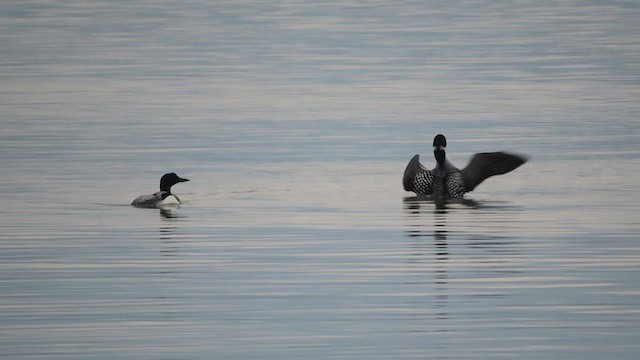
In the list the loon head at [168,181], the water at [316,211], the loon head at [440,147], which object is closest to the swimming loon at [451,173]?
the loon head at [440,147]

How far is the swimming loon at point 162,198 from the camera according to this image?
62.7 ft

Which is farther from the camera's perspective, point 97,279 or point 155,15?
point 155,15

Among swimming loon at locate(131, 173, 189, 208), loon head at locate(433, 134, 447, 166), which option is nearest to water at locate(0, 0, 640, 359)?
swimming loon at locate(131, 173, 189, 208)

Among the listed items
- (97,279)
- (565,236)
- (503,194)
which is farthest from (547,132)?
(97,279)

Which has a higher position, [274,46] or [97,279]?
[274,46]

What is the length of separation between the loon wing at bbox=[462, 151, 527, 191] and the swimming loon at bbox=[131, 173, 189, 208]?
2.76m

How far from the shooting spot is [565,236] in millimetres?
16531

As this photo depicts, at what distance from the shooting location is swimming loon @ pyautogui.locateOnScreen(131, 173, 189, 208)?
19125 millimetres

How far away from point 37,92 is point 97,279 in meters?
19.3

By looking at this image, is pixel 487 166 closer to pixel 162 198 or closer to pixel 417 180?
pixel 417 180

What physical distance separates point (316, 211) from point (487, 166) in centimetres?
253

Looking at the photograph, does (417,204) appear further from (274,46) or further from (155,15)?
(155,15)

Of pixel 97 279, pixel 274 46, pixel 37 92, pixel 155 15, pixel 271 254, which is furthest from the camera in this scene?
pixel 155 15

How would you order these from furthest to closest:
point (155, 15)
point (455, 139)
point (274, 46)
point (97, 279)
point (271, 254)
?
point (155, 15) → point (274, 46) → point (455, 139) → point (271, 254) → point (97, 279)
